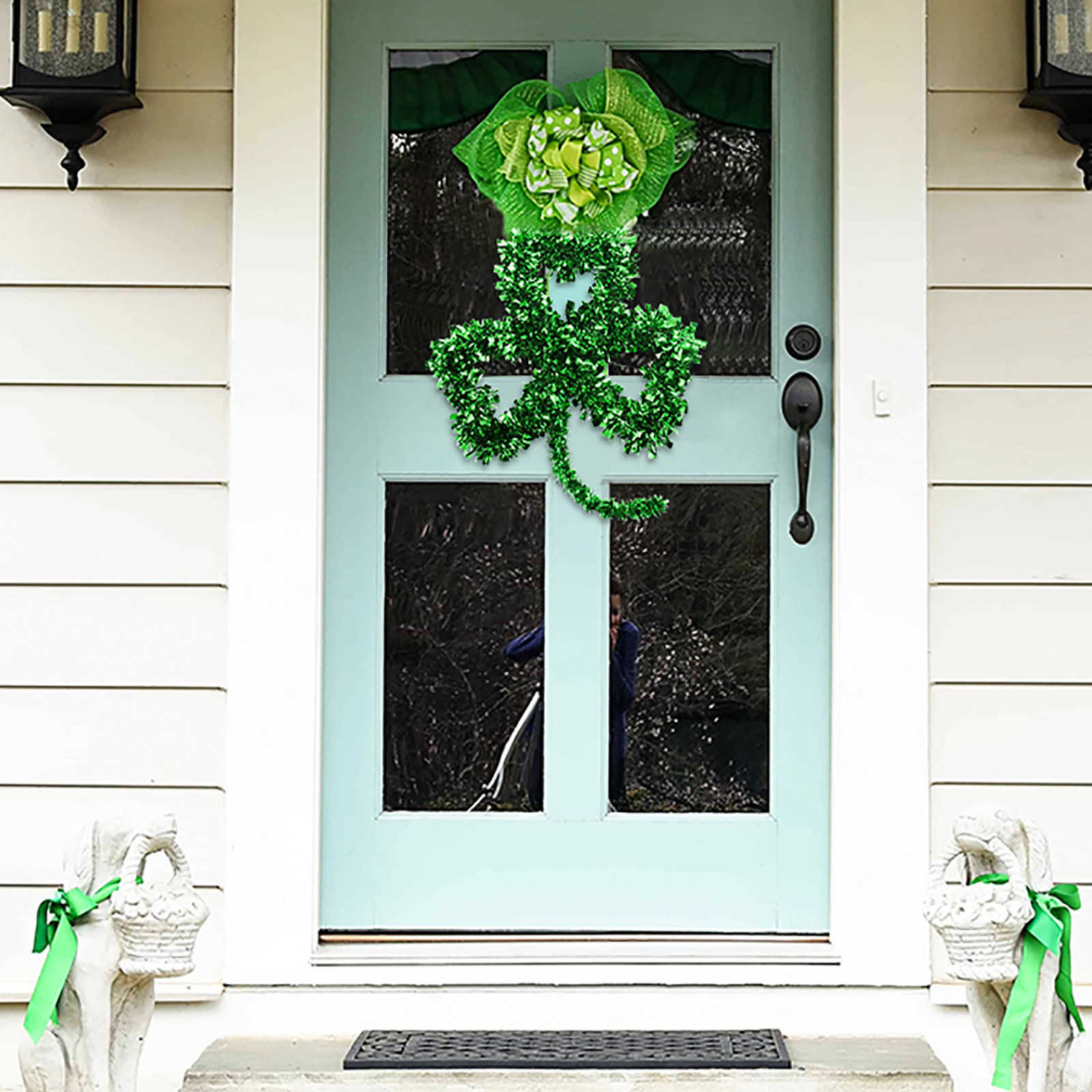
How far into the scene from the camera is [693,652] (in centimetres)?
280

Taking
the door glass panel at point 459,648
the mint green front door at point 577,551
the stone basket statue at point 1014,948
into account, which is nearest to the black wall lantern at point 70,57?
the mint green front door at point 577,551

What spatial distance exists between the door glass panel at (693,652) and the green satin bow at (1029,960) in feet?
2.41

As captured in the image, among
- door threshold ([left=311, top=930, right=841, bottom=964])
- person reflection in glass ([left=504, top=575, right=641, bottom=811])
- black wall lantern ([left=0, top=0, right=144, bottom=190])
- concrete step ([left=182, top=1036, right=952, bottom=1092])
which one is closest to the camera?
concrete step ([left=182, top=1036, right=952, bottom=1092])

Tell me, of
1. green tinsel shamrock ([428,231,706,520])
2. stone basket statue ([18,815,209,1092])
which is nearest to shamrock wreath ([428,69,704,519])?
green tinsel shamrock ([428,231,706,520])

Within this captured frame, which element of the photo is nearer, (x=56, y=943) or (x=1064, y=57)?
(x=56, y=943)

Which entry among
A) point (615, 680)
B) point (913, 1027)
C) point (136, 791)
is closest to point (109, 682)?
point (136, 791)

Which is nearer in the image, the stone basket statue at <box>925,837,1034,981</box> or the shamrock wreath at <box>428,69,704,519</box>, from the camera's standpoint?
the stone basket statue at <box>925,837,1034,981</box>

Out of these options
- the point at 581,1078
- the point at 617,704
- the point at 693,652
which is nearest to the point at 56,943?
the point at 581,1078

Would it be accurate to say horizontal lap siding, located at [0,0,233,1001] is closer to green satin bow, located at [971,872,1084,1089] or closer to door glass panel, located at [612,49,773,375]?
door glass panel, located at [612,49,773,375]

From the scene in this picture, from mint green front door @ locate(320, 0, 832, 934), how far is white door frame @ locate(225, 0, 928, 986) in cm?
10

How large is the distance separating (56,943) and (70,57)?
1396 mm

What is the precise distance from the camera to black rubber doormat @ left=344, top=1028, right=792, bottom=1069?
8.14 ft

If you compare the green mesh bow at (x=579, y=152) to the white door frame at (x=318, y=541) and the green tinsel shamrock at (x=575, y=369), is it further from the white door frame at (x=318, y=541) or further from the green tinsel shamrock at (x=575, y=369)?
the white door frame at (x=318, y=541)

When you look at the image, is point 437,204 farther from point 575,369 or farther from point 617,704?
point 617,704
